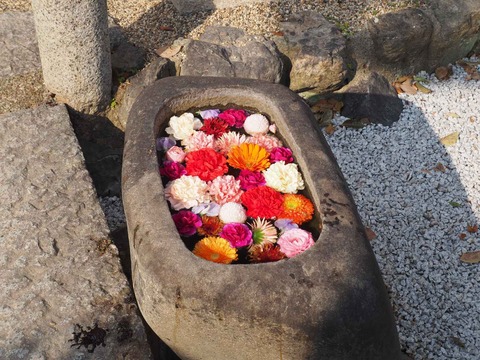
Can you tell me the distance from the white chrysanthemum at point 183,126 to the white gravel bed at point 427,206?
1427 millimetres

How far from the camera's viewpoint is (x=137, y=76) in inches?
155

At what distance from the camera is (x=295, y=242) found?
93.1 inches

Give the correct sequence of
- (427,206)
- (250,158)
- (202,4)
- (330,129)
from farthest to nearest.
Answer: (202,4)
(330,129)
(427,206)
(250,158)

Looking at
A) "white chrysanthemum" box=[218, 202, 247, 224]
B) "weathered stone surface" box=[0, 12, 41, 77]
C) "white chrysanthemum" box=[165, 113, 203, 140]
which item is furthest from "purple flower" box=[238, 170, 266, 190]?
"weathered stone surface" box=[0, 12, 41, 77]

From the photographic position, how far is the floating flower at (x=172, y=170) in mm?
2688

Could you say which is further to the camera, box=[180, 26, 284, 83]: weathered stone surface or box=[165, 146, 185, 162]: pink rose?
box=[180, 26, 284, 83]: weathered stone surface

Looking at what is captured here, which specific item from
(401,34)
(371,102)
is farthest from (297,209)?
(401,34)

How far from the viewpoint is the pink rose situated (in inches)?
109

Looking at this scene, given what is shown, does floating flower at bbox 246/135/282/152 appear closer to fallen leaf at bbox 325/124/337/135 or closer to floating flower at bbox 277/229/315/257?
floating flower at bbox 277/229/315/257

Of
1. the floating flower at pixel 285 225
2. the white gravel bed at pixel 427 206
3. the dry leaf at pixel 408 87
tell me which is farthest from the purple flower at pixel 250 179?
the dry leaf at pixel 408 87

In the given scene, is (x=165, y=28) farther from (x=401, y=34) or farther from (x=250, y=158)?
(x=250, y=158)

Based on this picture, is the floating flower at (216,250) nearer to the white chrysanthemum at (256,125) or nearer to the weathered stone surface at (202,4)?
the white chrysanthemum at (256,125)

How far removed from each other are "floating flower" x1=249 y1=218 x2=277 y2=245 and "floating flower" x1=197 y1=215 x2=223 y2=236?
14 centimetres

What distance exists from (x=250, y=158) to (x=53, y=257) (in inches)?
41.3
